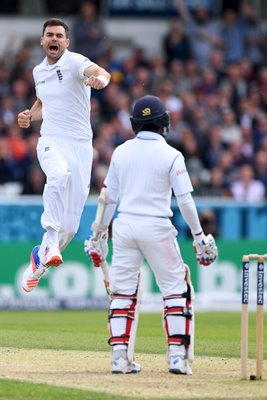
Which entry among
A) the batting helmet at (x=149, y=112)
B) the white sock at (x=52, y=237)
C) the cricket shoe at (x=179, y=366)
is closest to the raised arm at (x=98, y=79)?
the batting helmet at (x=149, y=112)

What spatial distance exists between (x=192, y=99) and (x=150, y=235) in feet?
49.5

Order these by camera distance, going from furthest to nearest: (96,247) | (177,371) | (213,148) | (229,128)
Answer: (229,128), (213,148), (96,247), (177,371)

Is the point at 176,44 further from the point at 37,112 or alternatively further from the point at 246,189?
the point at 37,112

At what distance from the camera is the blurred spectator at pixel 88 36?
25.3m

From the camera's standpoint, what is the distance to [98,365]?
36.1 feet

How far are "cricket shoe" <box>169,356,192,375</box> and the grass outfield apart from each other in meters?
0.07

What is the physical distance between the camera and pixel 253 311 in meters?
22.0

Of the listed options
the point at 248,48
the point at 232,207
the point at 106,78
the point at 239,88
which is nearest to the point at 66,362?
the point at 106,78

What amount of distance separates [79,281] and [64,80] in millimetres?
9722

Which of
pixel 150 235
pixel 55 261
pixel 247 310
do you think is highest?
pixel 150 235

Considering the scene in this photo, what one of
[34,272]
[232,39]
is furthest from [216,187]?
[34,272]

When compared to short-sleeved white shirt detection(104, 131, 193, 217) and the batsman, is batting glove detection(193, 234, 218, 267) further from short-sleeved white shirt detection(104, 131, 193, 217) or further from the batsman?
short-sleeved white shirt detection(104, 131, 193, 217)

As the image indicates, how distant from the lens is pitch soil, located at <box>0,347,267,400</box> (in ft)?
30.7

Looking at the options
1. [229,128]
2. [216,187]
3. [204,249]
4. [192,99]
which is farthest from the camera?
[192,99]
